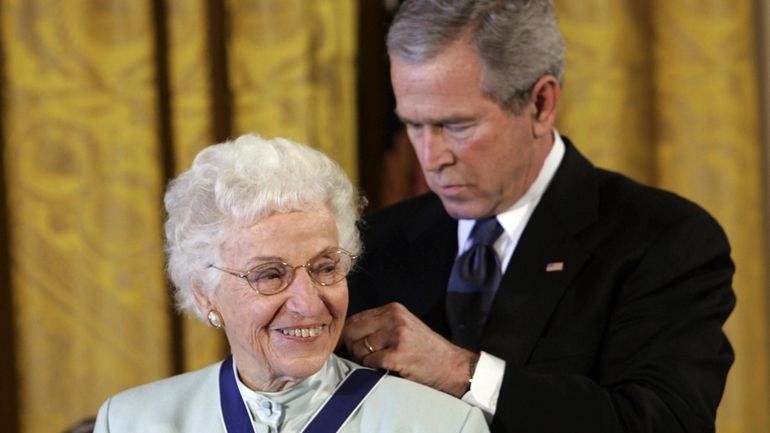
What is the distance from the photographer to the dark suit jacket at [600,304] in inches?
94.9

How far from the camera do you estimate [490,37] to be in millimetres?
2670

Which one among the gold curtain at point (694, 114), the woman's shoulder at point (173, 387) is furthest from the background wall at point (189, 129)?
the woman's shoulder at point (173, 387)

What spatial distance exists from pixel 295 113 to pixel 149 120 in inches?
15.6

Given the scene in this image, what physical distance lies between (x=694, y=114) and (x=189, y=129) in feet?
4.61

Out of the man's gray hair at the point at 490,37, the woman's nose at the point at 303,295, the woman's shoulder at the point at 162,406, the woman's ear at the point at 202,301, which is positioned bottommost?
the woman's shoulder at the point at 162,406

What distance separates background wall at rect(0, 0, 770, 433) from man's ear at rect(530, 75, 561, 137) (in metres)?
0.78

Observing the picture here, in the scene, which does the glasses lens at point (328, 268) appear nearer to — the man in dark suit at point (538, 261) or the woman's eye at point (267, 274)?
the woman's eye at point (267, 274)

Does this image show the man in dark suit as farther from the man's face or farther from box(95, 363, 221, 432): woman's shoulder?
box(95, 363, 221, 432): woman's shoulder

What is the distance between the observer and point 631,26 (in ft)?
11.6

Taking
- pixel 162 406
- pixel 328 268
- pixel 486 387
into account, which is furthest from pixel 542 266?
pixel 162 406

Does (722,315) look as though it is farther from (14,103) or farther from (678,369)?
(14,103)

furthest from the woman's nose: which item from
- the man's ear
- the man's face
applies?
the man's ear

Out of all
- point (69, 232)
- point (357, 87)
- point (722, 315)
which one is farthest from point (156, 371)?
point (722, 315)

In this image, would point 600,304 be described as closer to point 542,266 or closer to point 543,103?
point 542,266
